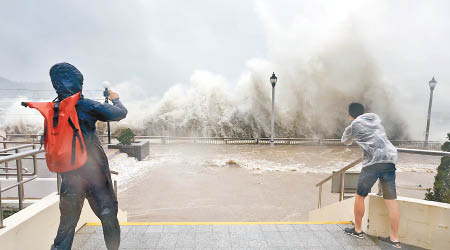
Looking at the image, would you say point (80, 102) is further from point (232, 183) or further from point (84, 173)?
point (232, 183)

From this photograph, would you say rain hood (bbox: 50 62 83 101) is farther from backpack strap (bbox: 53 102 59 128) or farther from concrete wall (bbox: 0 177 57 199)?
concrete wall (bbox: 0 177 57 199)

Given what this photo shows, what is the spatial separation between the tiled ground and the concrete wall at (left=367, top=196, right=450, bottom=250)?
0.28 metres

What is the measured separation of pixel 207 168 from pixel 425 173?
929cm

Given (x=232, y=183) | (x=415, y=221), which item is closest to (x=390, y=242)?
(x=415, y=221)

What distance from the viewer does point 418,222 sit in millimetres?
2615

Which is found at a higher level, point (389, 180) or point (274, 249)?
point (389, 180)

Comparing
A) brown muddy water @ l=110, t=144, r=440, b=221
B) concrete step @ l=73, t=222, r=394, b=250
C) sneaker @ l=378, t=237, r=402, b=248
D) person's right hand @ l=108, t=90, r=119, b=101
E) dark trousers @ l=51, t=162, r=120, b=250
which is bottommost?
brown muddy water @ l=110, t=144, r=440, b=221

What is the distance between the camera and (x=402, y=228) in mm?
2703

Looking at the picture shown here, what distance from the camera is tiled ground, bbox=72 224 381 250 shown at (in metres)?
2.69

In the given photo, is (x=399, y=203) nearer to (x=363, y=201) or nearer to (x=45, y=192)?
(x=363, y=201)

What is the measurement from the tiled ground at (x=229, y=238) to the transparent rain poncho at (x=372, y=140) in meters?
1.04

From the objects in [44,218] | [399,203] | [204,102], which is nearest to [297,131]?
[204,102]

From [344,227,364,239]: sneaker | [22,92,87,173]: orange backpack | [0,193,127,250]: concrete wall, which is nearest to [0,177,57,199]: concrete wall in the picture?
[0,193,127,250]: concrete wall

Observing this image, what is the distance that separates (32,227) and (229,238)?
203cm
